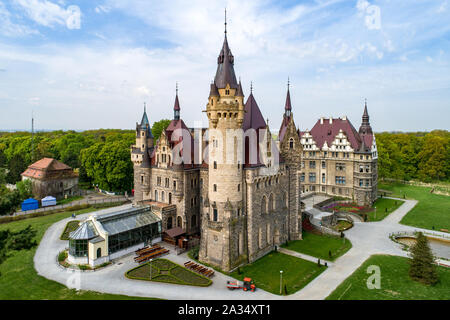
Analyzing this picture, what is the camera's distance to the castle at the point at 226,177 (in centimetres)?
3153

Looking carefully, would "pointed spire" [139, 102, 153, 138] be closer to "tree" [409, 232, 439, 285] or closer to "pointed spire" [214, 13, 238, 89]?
"pointed spire" [214, 13, 238, 89]

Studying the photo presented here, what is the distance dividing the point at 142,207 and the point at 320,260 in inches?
901

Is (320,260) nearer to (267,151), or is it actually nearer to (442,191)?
(267,151)

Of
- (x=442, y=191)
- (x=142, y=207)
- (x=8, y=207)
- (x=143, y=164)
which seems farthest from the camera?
(x=442, y=191)

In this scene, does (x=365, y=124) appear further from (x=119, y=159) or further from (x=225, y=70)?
(x=119, y=159)

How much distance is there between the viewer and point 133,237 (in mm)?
35719

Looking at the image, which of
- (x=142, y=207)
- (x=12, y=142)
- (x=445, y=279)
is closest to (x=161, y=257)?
(x=142, y=207)

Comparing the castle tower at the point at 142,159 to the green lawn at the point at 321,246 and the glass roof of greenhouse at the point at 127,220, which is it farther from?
the green lawn at the point at 321,246

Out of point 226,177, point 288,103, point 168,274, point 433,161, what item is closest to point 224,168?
point 226,177

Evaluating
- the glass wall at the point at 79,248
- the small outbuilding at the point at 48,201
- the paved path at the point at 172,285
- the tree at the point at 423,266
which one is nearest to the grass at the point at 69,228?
the paved path at the point at 172,285

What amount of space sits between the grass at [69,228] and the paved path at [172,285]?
946 mm

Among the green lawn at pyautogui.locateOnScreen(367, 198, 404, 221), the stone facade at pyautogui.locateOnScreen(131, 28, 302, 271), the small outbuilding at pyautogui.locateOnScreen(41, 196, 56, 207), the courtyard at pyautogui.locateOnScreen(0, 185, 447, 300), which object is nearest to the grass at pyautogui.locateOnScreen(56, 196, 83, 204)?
the small outbuilding at pyautogui.locateOnScreen(41, 196, 56, 207)

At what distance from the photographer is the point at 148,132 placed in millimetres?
46656

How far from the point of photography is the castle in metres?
31.5
